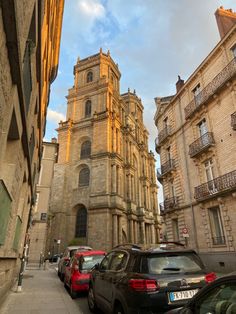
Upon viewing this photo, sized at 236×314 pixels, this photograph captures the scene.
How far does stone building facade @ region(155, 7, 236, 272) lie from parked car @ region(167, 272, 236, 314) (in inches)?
515

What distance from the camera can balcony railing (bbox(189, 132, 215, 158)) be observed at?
56.0 ft

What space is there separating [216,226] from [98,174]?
2152 centimetres

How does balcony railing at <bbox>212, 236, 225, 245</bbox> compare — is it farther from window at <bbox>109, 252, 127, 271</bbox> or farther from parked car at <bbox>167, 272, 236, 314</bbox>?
parked car at <bbox>167, 272, 236, 314</bbox>

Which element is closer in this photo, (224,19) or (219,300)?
(219,300)

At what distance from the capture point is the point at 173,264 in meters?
4.38

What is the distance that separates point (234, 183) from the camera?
14422mm

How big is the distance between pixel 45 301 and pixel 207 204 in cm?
1238

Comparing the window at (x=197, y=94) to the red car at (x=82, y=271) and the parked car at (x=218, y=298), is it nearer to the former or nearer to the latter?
the red car at (x=82, y=271)

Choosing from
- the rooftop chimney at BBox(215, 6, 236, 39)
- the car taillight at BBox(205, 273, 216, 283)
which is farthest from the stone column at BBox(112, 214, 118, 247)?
the car taillight at BBox(205, 273, 216, 283)

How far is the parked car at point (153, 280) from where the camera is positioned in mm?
3865

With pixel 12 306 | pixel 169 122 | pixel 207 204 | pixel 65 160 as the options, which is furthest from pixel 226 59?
pixel 65 160

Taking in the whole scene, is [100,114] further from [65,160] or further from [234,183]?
[234,183]

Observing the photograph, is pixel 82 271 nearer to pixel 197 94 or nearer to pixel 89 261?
pixel 89 261

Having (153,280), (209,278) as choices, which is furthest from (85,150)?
(153,280)
